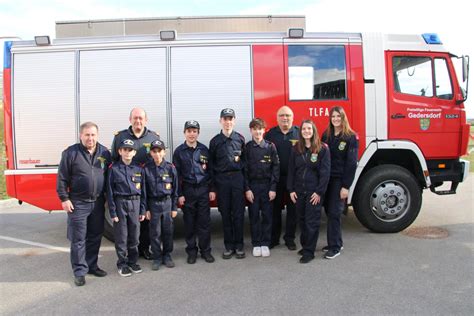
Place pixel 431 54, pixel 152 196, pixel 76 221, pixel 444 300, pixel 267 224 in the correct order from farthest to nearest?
pixel 431 54 → pixel 267 224 → pixel 152 196 → pixel 76 221 → pixel 444 300

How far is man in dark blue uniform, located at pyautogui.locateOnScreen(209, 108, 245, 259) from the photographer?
15.3ft

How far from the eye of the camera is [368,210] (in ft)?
18.0

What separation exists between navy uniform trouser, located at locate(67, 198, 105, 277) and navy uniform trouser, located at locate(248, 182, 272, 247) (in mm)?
1833

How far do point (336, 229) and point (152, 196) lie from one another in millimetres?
2304

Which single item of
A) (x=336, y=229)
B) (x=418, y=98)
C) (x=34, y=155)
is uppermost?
(x=418, y=98)

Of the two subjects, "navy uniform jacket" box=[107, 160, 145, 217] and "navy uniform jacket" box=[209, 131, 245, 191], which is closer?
"navy uniform jacket" box=[107, 160, 145, 217]

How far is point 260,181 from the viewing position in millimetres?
4773

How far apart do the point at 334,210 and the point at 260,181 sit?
99 cm

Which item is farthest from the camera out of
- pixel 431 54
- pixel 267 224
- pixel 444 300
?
pixel 431 54

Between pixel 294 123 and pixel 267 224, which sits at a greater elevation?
pixel 294 123

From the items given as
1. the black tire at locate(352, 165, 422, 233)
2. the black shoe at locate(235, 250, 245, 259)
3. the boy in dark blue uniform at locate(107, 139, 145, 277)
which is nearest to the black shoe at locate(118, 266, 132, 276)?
the boy in dark blue uniform at locate(107, 139, 145, 277)

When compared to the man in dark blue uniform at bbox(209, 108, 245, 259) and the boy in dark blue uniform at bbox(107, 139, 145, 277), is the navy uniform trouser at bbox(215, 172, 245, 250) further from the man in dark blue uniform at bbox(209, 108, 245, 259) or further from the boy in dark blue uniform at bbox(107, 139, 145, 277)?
the boy in dark blue uniform at bbox(107, 139, 145, 277)

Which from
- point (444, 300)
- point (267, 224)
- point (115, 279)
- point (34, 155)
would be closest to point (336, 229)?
point (267, 224)

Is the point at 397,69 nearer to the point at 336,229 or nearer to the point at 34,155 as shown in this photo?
the point at 336,229
